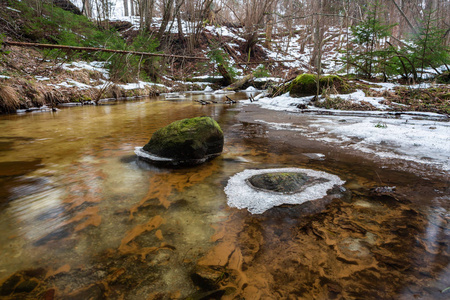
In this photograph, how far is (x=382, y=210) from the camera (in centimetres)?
198

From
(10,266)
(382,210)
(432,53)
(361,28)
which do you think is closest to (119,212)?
(10,266)

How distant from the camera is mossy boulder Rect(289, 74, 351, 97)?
28.6 ft

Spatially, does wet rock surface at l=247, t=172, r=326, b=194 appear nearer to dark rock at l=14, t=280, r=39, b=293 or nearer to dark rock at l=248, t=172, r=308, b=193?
dark rock at l=248, t=172, r=308, b=193

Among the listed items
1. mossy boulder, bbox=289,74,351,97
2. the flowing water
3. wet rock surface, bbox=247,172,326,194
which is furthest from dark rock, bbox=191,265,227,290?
mossy boulder, bbox=289,74,351,97

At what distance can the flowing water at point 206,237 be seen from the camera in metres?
1.26

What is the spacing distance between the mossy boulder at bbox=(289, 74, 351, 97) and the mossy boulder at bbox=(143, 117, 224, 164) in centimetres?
668

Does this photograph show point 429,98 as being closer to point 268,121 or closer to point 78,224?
point 268,121

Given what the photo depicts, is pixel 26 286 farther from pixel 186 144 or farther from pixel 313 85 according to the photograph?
pixel 313 85

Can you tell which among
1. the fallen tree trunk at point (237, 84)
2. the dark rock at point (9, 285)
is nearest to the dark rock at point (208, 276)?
the dark rock at point (9, 285)

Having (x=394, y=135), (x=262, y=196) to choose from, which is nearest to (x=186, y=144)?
(x=262, y=196)

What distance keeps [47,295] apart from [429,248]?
95.6 inches

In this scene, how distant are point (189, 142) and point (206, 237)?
1.85 metres

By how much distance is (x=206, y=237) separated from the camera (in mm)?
1688

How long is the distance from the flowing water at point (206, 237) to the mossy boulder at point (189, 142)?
406mm
